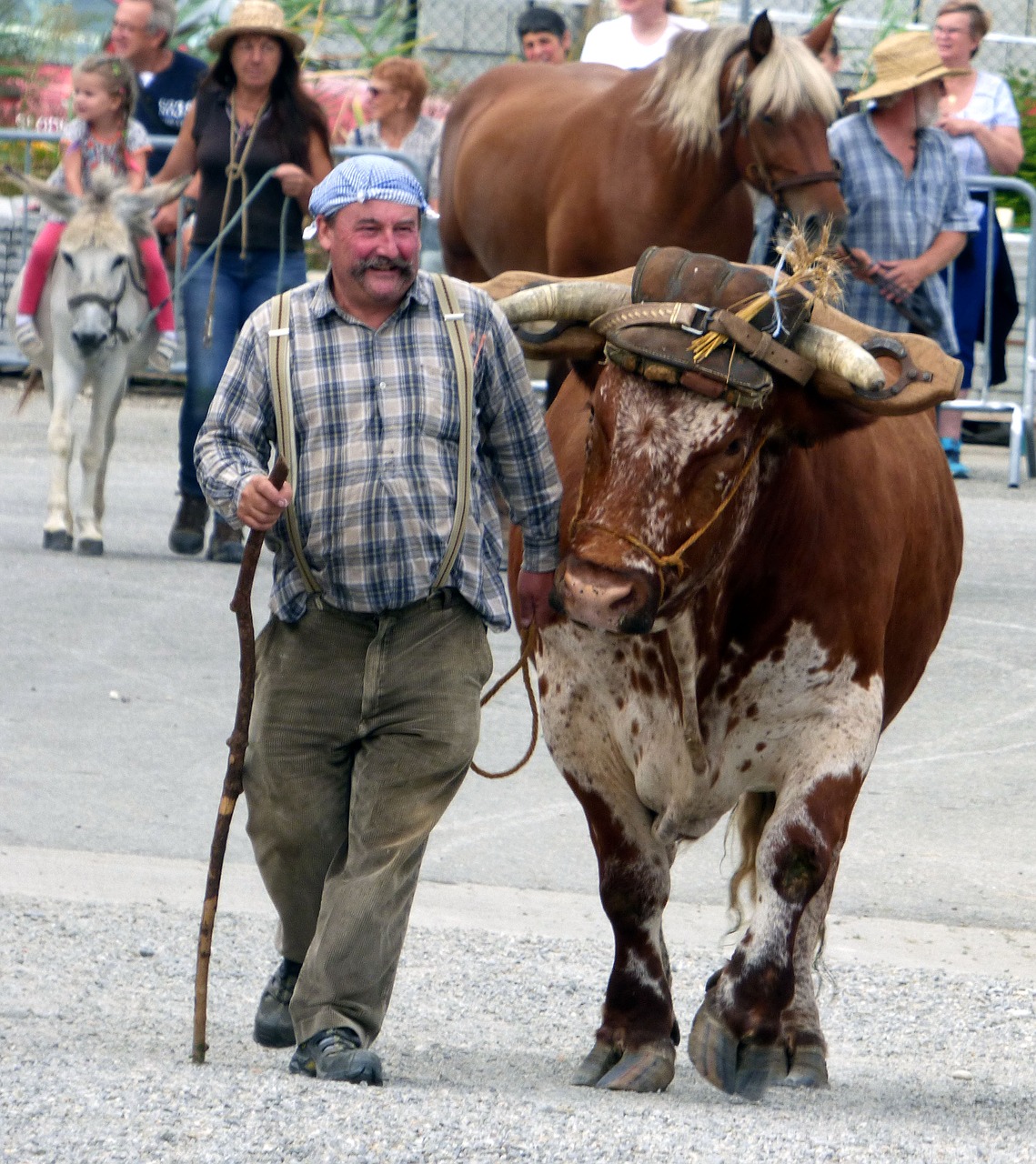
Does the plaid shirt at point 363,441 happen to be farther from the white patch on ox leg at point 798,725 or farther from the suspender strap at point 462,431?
the white patch on ox leg at point 798,725

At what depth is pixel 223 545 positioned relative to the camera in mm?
9516

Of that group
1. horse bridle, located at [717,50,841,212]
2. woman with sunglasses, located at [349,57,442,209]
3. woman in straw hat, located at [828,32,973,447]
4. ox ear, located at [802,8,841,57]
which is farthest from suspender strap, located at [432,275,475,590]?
woman with sunglasses, located at [349,57,442,209]

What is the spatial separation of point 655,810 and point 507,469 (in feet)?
2.86

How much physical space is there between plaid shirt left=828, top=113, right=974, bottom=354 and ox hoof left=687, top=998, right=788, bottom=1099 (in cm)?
534

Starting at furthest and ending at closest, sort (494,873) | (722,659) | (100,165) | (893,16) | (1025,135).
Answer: (893,16)
(1025,135)
(100,165)
(494,873)
(722,659)

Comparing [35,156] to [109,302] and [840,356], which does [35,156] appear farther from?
[840,356]

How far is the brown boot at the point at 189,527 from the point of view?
962 cm

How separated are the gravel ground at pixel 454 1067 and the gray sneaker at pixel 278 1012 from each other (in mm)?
33

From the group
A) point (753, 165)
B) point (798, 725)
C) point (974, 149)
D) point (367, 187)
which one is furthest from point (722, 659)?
point (974, 149)

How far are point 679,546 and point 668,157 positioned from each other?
480 centimetres

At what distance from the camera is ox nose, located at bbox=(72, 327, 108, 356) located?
9117mm

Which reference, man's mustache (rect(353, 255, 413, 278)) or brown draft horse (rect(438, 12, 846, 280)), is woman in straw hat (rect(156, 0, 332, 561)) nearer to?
brown draft horse (rect(438, 12, 846, 280))

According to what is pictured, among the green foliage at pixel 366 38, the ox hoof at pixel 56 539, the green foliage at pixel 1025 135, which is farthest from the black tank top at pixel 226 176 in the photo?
the green foliage at pixel 1025 135

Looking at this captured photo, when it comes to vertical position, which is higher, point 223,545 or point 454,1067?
point 454,1067
